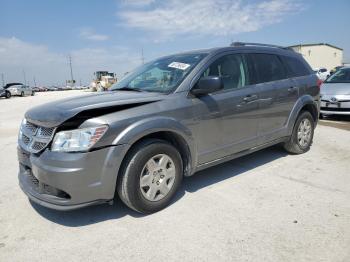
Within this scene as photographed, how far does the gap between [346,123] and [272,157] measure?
452 centimetres

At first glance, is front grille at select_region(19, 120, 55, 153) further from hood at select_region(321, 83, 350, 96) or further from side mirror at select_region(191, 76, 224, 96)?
hood at select_region(321, 83, 350, 96)

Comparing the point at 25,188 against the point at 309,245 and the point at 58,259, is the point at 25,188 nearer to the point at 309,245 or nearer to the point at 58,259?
the point at 58,259

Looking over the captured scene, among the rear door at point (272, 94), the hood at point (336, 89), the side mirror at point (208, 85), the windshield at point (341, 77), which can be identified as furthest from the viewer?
the windshield at point (341, 77)

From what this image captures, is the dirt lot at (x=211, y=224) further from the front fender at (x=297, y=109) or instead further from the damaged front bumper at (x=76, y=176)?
the front fender at (x=297, y=109)

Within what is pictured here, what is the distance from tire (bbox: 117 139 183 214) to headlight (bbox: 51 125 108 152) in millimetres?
408

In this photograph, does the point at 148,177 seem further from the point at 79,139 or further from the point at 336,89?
the point at 336,89

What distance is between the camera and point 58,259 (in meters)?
2.67

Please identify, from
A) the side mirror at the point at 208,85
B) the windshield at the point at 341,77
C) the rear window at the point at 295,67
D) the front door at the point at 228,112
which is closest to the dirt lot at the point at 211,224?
the front door at the point at 228,112

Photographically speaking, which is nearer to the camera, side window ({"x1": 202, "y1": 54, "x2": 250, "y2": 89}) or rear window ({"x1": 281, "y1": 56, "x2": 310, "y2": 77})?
side window ({"x1": 202, "y1": 54, "x2": 250, "y2": 89})


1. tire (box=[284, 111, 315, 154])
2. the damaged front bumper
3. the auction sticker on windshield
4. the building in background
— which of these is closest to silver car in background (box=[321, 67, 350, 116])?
tire (box=[284, 111, 315, 154])

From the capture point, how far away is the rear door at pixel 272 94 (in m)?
4.60

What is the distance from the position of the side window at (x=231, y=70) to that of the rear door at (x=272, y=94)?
0.26 metres

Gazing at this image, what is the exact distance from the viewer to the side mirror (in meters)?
3.54

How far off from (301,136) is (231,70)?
2.08 metres
